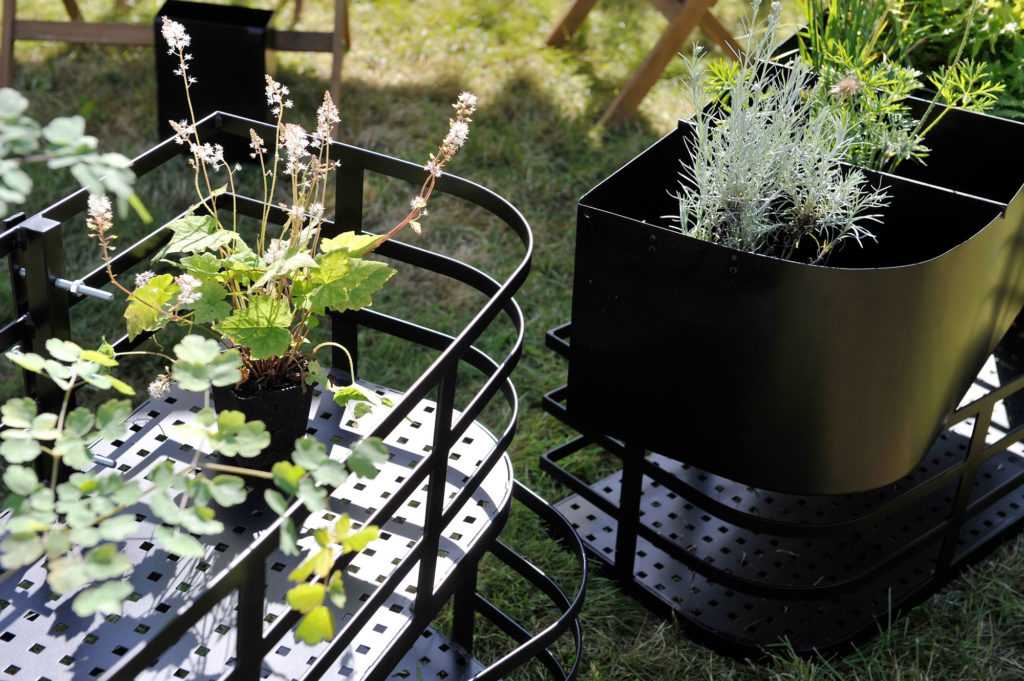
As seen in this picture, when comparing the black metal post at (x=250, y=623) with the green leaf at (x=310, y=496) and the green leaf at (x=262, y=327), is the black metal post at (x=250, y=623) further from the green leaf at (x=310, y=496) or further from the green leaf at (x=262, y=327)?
the green leaf at (x=262, y=327)

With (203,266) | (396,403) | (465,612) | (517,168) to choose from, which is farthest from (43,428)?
(517,168)

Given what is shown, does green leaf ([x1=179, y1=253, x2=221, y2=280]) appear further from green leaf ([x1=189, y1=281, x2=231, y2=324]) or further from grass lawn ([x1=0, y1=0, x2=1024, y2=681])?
grass lawn ([x1=0, y1=0, x2=1024, y2=681])

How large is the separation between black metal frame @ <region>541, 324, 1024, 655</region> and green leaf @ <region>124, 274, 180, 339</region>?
94cm

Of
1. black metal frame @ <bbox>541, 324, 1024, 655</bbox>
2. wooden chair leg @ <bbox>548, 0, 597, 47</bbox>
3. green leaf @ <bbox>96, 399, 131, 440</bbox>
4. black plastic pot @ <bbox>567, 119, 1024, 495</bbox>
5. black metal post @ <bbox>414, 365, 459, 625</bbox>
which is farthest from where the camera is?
wooden chair leg @ <bbox>548, 0, 597, 47</bbox>

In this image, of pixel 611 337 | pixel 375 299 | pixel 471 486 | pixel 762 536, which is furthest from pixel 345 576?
pixel 375 299

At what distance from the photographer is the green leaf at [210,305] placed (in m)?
1.76

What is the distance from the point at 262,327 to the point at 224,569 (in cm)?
42

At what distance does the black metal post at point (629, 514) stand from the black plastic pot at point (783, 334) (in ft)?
0.35

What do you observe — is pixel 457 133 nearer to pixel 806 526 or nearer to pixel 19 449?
pixel 19 449

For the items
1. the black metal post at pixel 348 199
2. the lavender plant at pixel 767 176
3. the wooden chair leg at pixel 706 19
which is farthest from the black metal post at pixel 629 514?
the wooden chair leg at pixel 706 19

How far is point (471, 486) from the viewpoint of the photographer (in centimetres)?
177

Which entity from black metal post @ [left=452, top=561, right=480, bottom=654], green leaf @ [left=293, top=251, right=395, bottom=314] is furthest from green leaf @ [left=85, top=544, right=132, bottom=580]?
black metal post @ [left=452, top=561, right=480, bottom=654]

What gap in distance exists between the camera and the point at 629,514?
102 inches

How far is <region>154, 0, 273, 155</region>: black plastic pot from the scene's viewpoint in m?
4.17
